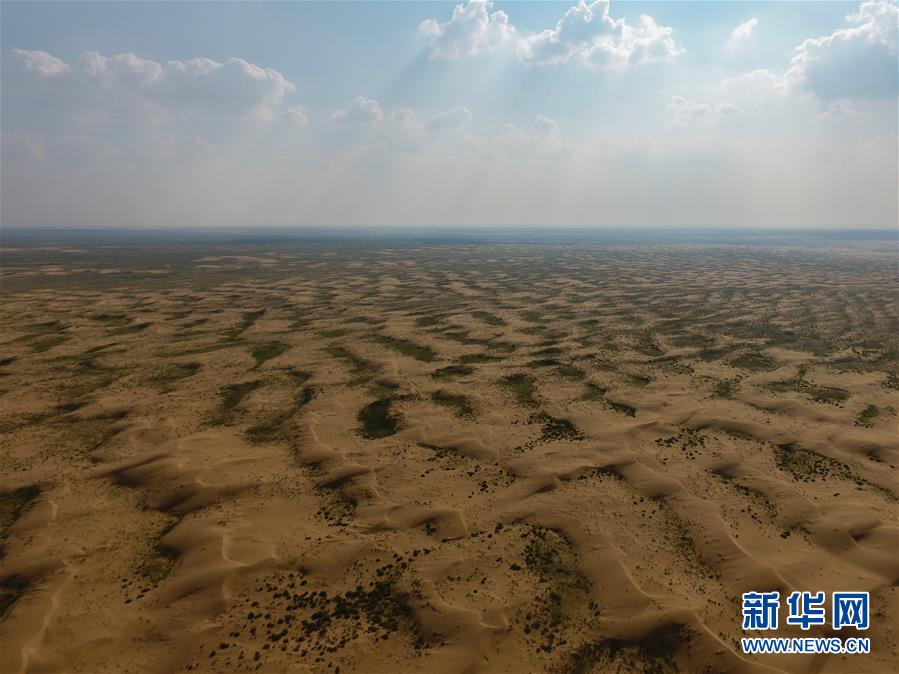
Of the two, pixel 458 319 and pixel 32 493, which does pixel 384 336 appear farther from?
pixel 32 493

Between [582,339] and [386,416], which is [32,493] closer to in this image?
[386,416]

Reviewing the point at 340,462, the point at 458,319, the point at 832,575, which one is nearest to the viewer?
the point at 832,575

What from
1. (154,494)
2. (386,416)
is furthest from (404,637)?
(386,416)

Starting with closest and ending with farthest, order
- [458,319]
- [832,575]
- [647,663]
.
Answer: [647,663] < [832,575] < [458,319]

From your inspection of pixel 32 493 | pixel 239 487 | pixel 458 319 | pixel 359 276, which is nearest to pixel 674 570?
pixel 239 487

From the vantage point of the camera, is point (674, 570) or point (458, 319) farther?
point (458, 319)

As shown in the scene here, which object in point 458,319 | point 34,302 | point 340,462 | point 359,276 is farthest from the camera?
point 359,276
